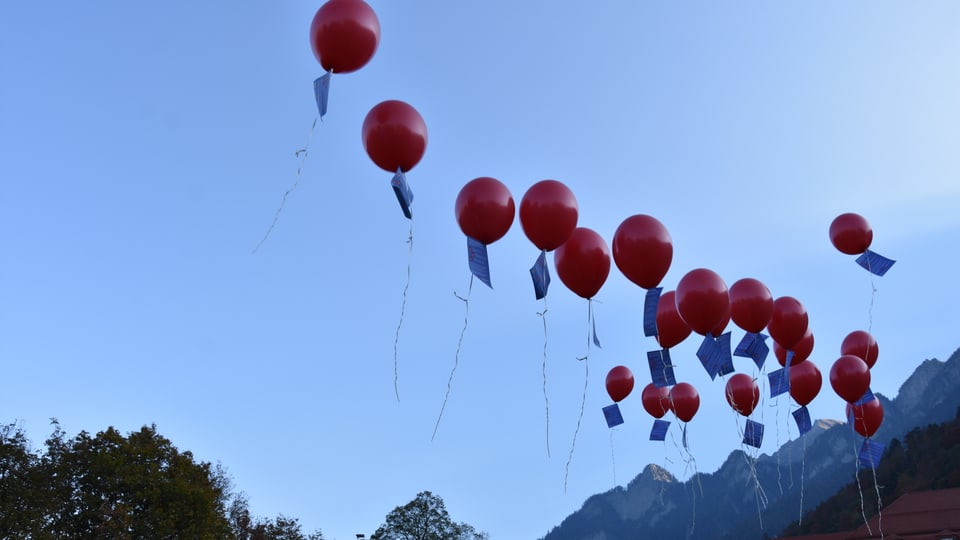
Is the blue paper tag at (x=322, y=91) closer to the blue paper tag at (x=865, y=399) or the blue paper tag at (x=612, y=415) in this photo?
the blue paper tag at (x=612, y=415)

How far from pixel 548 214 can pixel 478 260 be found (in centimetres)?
88

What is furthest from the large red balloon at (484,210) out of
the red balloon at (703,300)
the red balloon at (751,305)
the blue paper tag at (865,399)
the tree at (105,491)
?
the tree at (105,491)

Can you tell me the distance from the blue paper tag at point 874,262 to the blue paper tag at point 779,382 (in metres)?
1.97

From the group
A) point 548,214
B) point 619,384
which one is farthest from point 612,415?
point 548,214

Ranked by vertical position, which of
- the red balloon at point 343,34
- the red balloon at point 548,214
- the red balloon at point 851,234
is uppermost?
the red balloon at point 343,34

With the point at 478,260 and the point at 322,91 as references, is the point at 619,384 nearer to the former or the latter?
the point at 478,260

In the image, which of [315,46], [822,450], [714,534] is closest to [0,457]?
[315,46]

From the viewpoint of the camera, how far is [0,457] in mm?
18578

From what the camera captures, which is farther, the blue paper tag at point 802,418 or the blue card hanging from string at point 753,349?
the blue paper tag at point 802,418

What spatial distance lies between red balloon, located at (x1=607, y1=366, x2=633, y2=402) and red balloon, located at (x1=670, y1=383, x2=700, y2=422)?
2.21 ft

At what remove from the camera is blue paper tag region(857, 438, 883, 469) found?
38.0 feet

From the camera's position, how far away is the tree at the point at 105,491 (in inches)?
717

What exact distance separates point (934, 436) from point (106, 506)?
5960 centimetres

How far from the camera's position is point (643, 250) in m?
8.51
